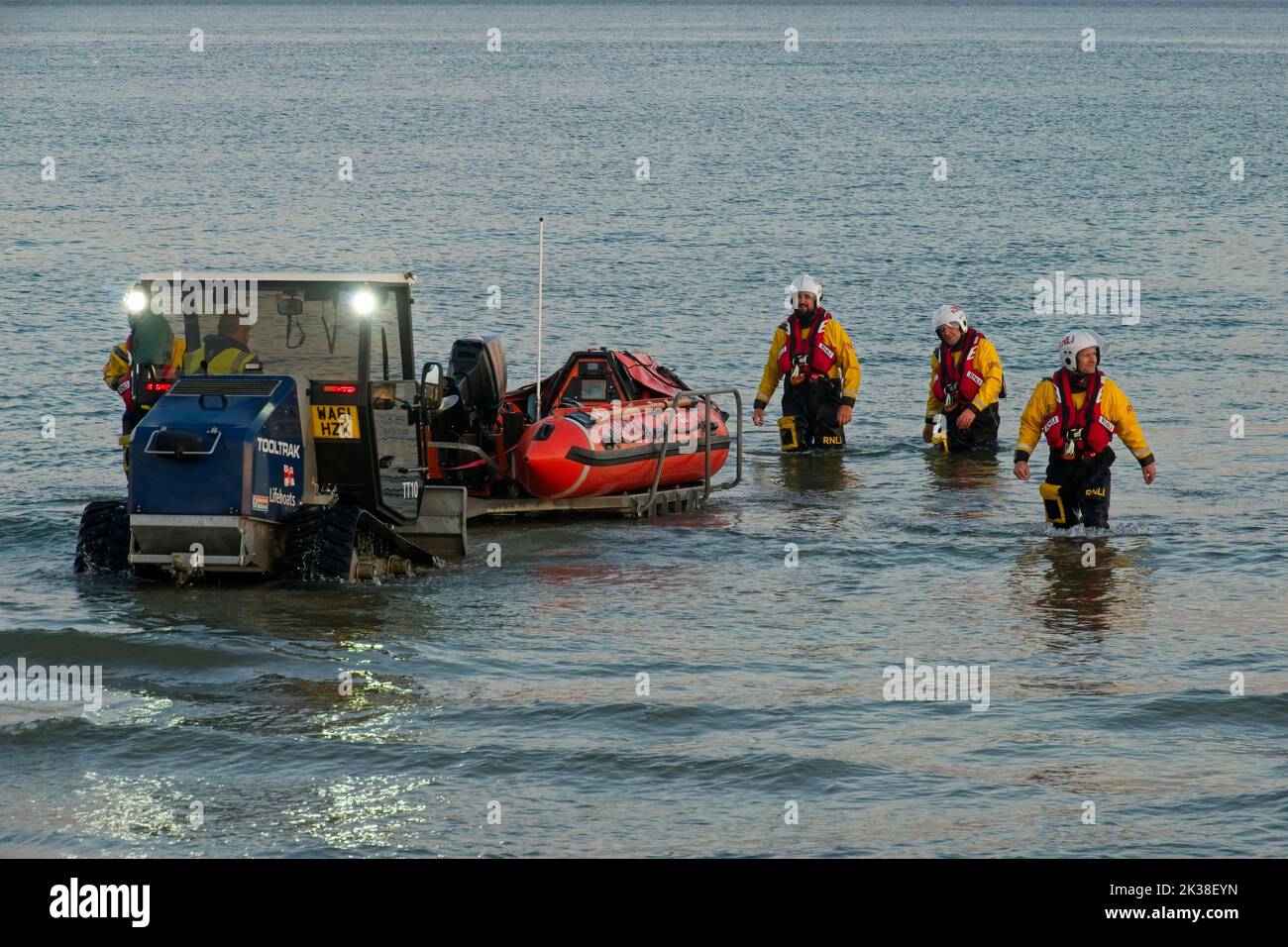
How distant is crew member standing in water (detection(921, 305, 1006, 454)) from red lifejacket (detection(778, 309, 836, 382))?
3.29ft

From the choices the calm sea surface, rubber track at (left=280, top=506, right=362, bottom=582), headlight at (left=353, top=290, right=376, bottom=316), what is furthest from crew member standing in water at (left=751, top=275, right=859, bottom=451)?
rubber track at (left=280, top=506, right=362, bottom=582)

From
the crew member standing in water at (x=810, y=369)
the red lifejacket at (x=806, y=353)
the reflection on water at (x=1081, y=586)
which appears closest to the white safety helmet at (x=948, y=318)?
the crew member standing in water at (x=810, y=369)

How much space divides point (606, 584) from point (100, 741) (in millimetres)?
4458

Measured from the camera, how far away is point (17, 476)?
16781 mm

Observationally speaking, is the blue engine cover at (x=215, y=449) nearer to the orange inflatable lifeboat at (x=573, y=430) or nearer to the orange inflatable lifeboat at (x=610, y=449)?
the orange inflatable lifeboat at (x=573, y=430)

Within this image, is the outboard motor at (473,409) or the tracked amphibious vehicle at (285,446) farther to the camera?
the outboard motor at (473,409)

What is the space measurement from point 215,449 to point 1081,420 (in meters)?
6.06

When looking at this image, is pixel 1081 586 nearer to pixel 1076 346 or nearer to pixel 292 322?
pixel 1076 346

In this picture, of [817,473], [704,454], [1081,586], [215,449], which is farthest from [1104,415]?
[215,449]

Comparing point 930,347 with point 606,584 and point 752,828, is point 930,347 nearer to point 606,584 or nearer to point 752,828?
point 606,584

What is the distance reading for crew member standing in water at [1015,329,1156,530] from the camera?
13242mm

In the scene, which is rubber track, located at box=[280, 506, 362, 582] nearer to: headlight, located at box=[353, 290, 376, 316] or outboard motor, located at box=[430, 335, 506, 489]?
headlight, located at box=[353, 290, 376, 316]

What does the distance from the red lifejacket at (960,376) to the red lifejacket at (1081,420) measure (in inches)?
→ 127

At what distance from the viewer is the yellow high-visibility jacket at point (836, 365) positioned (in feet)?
56.3
